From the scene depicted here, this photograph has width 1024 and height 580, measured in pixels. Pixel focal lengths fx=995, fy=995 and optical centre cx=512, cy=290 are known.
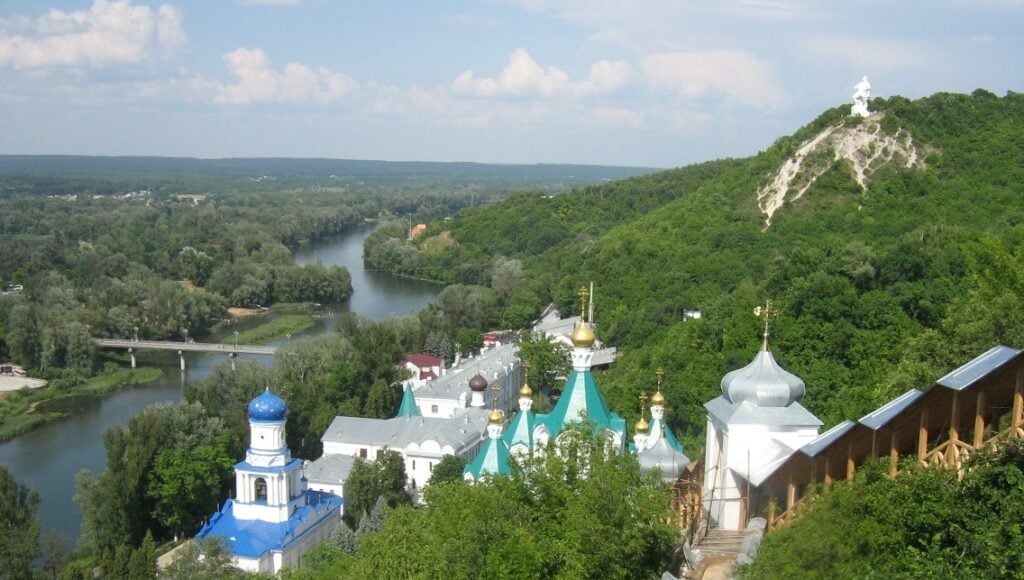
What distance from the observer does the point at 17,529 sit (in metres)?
15.1

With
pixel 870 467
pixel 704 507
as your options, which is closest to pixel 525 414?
pixel 704 507

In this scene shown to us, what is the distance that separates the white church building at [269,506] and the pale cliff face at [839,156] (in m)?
21.9

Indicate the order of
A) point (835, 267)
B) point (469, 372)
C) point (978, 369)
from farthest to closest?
point (469, 372), point (835, 267), point (978, 369)

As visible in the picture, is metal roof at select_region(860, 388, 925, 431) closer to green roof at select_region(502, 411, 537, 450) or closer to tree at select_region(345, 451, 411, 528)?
green roof at select_region(502, 411, 537, 450)

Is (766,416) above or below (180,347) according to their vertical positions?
above

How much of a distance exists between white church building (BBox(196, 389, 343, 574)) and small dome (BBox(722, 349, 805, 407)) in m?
8.61

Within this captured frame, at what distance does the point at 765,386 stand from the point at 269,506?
30.5 feet

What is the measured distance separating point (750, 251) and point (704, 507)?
23675mm

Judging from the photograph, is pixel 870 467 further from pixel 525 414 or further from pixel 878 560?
pixel 525 414

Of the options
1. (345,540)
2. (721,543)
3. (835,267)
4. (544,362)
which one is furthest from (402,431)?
(721,543)

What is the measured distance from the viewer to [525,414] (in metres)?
15.9

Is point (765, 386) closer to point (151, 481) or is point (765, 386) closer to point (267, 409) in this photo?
point (267, 409)

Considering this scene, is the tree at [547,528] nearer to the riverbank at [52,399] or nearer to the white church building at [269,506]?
the white church building at [269,506]

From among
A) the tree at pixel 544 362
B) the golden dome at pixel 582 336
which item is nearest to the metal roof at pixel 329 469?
the golden dome at pixel 582 336
